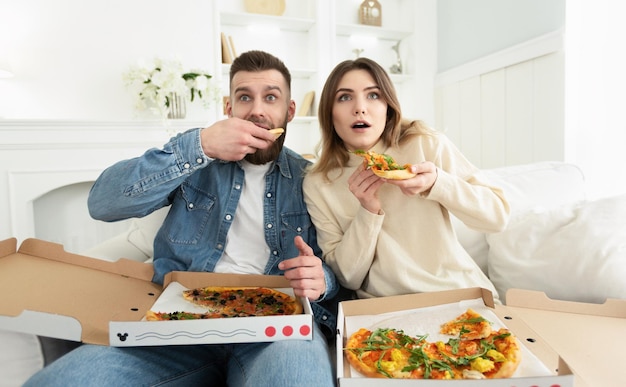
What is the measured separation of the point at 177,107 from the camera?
3059 millimetres

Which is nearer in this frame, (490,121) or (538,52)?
(538,52)

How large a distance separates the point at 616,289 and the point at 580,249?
141 mm

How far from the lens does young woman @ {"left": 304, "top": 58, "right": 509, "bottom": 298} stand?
46.4 inches

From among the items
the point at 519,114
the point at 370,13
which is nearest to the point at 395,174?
the point at 519,114

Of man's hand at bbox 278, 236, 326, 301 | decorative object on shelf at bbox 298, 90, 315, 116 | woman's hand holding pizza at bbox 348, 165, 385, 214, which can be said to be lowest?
man's hand at bbox 278, 236, 326, 301

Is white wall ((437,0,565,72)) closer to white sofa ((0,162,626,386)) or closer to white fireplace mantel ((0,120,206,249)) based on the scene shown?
white sofa ((0,162,626,386))

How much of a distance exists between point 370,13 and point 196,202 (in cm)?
309

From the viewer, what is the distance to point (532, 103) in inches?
101

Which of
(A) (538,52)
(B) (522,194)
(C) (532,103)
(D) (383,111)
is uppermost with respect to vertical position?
(A) (538,52)

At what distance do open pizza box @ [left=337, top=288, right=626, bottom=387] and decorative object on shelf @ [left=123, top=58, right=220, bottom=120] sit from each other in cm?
236

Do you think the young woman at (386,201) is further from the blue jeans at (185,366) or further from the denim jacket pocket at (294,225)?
the blue jeans at (185,366)

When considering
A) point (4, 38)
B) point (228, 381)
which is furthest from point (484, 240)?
point (4, 38)

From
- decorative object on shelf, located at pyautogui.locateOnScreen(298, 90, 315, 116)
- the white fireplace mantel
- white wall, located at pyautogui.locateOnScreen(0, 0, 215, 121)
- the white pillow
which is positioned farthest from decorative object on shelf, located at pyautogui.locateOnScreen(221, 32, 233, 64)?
the white pillow

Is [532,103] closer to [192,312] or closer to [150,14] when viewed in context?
[192,312]
